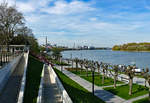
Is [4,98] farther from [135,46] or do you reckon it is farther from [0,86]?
[135,46]

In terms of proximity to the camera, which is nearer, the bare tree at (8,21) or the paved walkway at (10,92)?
the paved walkway at (10,92)

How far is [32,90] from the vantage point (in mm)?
11625

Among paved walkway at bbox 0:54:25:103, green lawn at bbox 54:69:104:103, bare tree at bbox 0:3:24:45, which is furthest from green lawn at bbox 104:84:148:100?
bare tree at bbox 0:3:24:45

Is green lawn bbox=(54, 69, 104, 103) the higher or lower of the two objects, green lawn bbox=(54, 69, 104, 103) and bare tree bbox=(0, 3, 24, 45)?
the lower

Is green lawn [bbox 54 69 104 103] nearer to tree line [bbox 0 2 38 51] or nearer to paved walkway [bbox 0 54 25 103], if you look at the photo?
paved walkway [bbox 0 54 25 103]

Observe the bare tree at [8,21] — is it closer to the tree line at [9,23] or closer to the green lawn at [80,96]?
the tree line at [9,23]

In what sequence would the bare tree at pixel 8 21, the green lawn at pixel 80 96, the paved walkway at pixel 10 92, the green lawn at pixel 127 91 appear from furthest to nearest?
the bare tree at pixel 8 21, the green lawn at pixel 127 91, the green lawn at pixel 80 96, the paved walkway at pixel 10 92

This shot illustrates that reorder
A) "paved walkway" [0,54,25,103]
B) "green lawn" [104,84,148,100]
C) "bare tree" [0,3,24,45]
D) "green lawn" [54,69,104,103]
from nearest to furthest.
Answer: "paved walkway" [0,54,25,103]
"green lawn" [54,69,104,103]
"green lawn" [104,84,148,100]
"bare tree" [0,3,24,45]

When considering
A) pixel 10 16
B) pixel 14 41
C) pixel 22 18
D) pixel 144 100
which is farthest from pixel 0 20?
pixel 144 100

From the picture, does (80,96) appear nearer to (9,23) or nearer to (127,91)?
(127,91)

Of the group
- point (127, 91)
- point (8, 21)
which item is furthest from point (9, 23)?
point (127, 91)

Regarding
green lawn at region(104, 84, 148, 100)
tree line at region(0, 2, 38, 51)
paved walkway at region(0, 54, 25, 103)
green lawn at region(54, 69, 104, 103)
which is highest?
tree line at region(0, 2, 38, 51)

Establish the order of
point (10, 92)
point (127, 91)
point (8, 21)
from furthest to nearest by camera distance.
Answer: point (8, 21)
point (127, 91)
point (10, 92)

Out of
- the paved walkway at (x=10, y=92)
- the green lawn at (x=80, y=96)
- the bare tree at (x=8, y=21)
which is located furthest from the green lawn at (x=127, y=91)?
the bare tree at (x=8, y=21)
